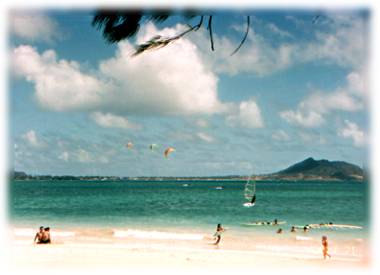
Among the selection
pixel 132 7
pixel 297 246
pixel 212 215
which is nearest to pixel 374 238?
pixel 132 7

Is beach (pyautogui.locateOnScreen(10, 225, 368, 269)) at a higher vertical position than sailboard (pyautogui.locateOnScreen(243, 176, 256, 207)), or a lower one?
lower

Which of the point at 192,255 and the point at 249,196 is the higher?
the point at 249,196

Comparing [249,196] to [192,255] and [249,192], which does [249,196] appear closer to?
[249,192]

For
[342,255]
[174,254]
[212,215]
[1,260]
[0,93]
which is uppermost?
[212,215]

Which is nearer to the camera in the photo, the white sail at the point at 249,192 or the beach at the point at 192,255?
the beach at the point at 192,255

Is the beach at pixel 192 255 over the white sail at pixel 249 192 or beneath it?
beneath

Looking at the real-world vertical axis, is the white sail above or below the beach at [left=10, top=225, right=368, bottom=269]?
above

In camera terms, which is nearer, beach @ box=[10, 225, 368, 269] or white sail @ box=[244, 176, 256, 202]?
beach @ box=[10, 225, 368, 269]

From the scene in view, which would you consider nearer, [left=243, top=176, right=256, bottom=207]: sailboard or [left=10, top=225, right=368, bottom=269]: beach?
[left=10, top=225, right=368, bottom=269]: beach

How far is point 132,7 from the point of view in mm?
3127

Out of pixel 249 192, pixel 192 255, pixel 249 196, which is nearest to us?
pixel 192 255

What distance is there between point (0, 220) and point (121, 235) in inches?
679

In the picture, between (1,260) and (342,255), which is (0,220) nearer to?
(1,260)

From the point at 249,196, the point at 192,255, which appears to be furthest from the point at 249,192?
the point at 192,255
